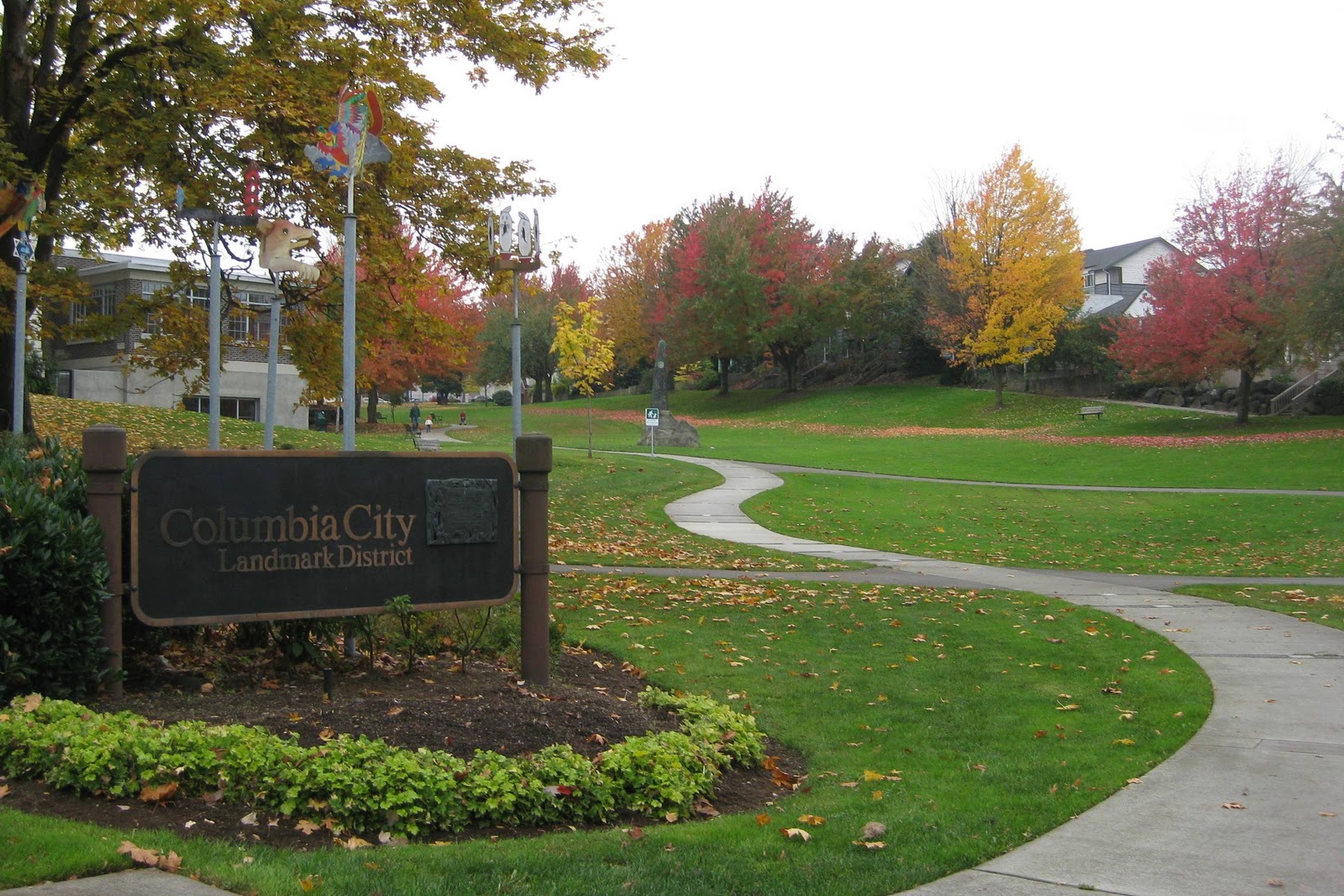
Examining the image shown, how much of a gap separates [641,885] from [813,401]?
195 feet

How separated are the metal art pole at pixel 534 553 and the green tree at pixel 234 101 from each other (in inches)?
288

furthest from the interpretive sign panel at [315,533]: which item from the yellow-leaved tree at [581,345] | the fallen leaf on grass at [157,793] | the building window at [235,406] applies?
the building window at [235,406]

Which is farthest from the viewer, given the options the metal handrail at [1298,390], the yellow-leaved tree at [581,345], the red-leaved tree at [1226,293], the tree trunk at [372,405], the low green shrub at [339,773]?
the tree trunk at [372,405]

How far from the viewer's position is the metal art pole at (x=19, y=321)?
1328cm

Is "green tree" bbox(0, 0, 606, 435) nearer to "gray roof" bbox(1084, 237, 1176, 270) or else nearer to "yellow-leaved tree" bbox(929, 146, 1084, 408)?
"yellow-leaved tree" bbox(929, 146, 1084, 408)

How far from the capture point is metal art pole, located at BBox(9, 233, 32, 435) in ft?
43.6

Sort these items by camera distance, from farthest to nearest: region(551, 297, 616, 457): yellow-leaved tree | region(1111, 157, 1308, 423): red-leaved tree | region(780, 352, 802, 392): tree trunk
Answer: region(780, 352, 802, 392): tree trunk
region(1111, 157, 1308, 423): red-leaved tree
region(551, 297, 616, 457): yellow-leaved tree

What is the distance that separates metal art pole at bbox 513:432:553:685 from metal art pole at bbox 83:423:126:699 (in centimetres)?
223

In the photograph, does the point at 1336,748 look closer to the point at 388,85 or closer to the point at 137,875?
the point at 137,875

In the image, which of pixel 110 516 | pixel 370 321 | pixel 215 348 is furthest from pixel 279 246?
pixel 370 321

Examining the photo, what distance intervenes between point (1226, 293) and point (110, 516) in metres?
41.3

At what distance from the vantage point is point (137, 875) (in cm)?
389

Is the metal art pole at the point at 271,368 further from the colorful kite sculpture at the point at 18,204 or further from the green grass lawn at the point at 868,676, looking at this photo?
the colorful kite sculpture at the point at 18,204

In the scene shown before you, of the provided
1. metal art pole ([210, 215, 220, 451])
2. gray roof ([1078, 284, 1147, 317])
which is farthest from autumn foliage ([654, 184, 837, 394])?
metal art pole ([210, 215, 220, 451])
